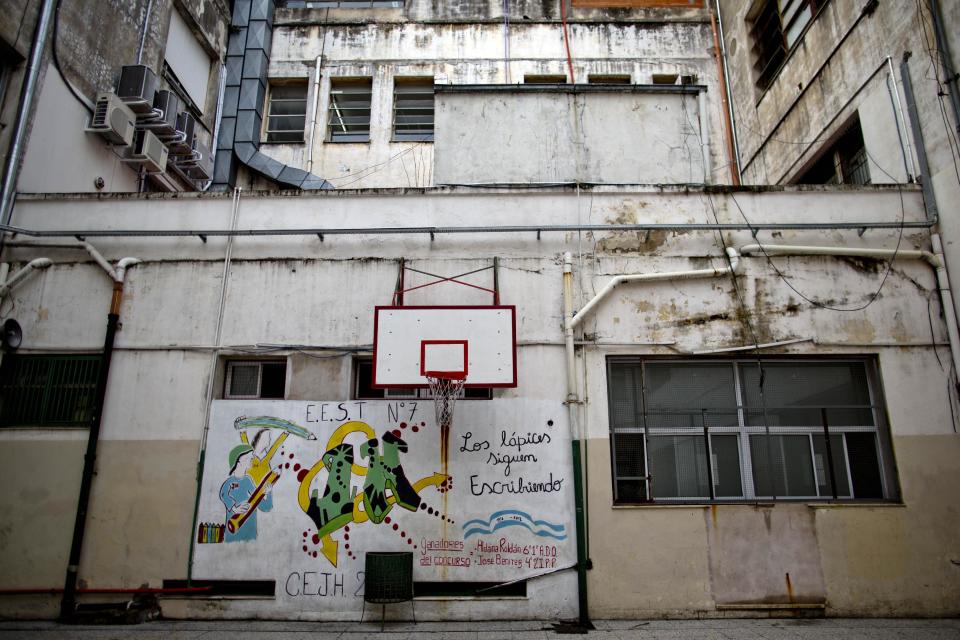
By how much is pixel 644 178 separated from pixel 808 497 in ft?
16.4

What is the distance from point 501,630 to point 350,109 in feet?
42.9

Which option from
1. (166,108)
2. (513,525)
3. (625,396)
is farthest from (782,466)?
(166,108)

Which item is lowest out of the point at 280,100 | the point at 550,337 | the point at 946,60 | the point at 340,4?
the point at 550,337

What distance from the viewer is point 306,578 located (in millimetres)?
6820

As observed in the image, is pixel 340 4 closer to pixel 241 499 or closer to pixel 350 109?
pixel 350 109

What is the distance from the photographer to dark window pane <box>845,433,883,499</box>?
7281mm

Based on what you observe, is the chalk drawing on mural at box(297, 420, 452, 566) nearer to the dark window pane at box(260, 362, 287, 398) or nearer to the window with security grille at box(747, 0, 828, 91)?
the dark window pane at box(260, 362, 287, 398)

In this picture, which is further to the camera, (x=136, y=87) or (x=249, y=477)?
(x=136, y=87)

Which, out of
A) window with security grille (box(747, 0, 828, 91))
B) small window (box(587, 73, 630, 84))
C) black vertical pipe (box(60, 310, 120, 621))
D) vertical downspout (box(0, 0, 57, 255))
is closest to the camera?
black vertical pipe (box(60, 310, 120, 621))

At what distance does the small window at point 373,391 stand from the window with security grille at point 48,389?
11.4 ft

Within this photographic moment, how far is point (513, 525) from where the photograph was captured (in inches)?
272

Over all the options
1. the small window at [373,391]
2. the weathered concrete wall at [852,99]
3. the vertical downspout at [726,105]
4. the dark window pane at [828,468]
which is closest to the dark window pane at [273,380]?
the small window at [373,391]

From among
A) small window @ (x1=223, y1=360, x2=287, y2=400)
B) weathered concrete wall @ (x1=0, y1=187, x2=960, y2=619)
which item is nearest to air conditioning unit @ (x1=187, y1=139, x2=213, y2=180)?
weathered concrete wall @ (x1=0, y1=187, x2=960, y2=619)

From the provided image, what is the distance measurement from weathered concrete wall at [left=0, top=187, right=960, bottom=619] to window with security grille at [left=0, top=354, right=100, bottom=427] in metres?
0.23
